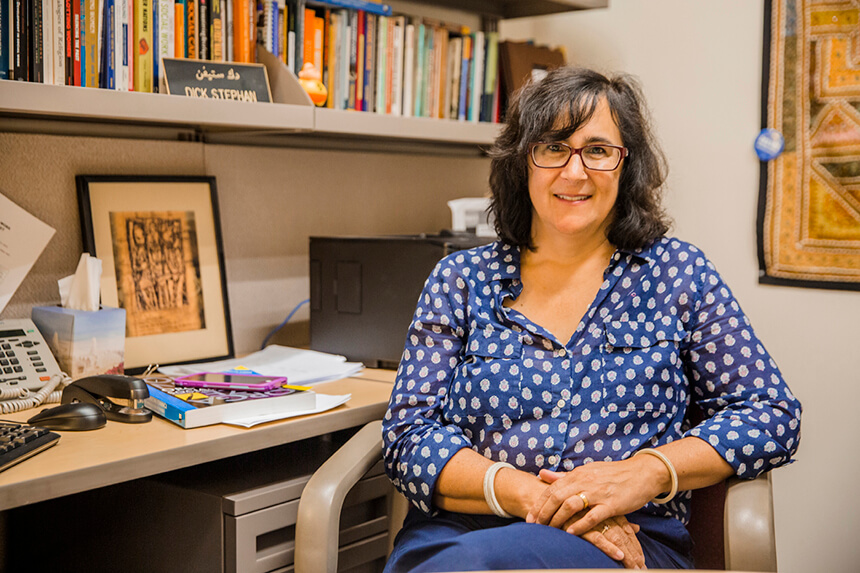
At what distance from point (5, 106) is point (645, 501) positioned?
121cm

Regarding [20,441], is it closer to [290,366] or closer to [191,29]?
[290,366]

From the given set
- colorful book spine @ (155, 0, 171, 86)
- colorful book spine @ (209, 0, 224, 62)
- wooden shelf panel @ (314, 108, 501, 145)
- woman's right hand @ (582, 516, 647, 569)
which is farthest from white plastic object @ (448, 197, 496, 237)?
woman's right hand @ (582, 516, 647, 569)

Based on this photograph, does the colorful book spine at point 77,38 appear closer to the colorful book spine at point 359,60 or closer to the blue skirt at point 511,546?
the colorful book spine at point 359,60

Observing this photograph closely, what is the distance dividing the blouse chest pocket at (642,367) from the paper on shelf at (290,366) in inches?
24.7

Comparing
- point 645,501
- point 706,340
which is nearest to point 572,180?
point 706,340

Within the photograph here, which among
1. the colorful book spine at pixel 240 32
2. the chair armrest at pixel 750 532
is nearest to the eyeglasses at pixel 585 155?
the chair armrest at pixel 750 532

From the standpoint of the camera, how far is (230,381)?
1543 millimetres

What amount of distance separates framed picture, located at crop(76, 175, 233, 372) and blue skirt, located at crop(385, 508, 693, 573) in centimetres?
77

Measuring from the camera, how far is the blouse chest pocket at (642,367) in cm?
138

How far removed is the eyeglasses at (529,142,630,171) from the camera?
57.6 inches

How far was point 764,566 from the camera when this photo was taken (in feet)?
3.92

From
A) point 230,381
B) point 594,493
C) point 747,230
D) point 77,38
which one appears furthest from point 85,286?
point 747,230

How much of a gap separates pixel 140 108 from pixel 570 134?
0.78 metres

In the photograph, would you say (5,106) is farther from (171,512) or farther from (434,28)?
(434,28)
